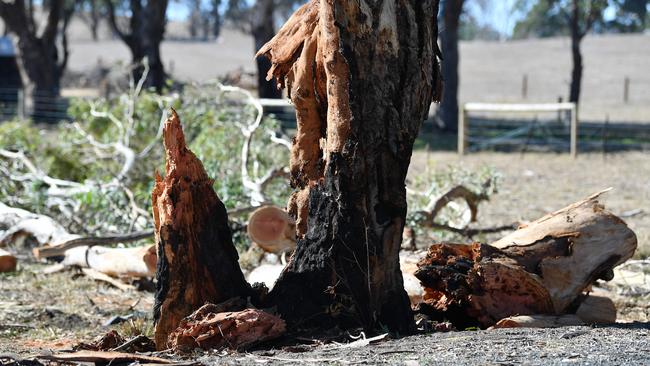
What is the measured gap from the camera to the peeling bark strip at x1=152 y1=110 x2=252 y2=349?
584cm

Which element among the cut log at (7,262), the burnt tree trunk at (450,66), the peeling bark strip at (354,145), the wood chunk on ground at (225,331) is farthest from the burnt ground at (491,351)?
the burnt tree trunk at (450,66)

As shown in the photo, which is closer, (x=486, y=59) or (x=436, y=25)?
(x=436, y=25)

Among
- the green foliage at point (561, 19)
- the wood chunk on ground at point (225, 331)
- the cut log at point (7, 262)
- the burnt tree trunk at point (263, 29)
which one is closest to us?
the wood chunk on ground at point (225, 331)

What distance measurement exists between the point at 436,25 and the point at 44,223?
5.90 m

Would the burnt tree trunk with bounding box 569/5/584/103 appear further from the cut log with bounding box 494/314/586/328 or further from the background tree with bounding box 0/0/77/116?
the cut log with bounding box 494/314/586/328

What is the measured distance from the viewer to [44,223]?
1043cm

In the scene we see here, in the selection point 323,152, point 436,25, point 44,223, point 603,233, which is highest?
point 436,25

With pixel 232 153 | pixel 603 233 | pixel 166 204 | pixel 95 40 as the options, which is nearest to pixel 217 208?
pixel 166 204

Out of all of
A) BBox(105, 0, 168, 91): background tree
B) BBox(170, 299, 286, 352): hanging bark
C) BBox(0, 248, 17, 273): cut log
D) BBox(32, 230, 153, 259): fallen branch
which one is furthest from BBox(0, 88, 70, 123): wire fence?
BBox(170, 299, 286, 352): hanging bark

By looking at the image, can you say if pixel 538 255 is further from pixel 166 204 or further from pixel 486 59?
pixel 486 59

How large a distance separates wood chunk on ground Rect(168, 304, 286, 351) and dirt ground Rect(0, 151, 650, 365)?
0.48 ft

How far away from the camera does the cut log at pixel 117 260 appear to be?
857cm

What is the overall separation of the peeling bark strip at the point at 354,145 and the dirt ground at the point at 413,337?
1.26 ft

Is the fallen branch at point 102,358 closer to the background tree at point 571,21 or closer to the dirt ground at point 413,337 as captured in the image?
the dirt ground at point 413,337
